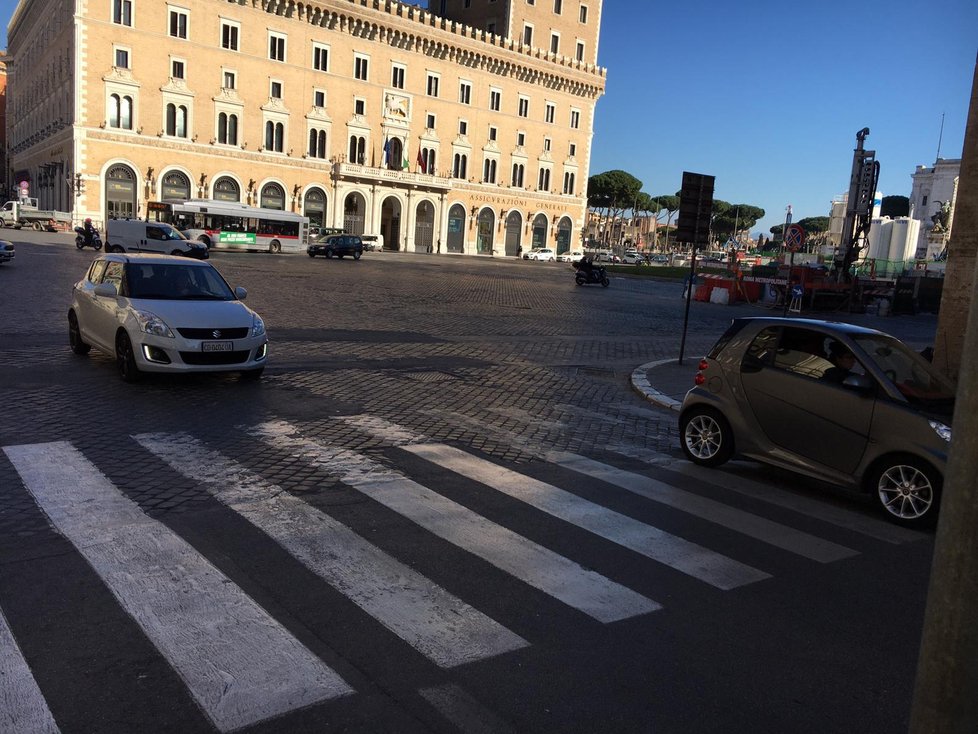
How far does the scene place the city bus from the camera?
154 ft

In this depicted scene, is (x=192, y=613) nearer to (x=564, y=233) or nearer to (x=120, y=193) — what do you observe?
(x=120, y=193)

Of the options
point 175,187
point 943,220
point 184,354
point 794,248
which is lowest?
point 184,354

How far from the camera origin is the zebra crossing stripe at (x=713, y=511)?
5.50 meters

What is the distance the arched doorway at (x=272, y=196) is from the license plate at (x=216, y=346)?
5379 centimetres

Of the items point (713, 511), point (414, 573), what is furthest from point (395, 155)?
point (414, 573)

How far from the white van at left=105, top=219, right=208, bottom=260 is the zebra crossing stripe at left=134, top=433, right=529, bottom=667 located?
34861mm

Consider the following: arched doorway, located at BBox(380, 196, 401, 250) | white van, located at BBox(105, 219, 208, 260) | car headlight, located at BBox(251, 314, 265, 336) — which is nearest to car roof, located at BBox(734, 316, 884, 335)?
car headlight, located at BBox(251, 314, 265, 336)

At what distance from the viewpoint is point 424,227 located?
238 ft

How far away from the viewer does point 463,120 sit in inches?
2815

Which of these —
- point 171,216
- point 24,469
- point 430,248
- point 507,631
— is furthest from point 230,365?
point 430,248

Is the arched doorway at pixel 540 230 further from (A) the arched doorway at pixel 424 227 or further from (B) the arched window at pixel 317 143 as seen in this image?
(B) the arched window at pixel 317 143

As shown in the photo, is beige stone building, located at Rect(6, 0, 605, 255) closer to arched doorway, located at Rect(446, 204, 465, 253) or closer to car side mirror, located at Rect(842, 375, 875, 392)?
arched doorway, located at Rect(446, 204, 465, 253)

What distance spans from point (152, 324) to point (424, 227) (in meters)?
64.4

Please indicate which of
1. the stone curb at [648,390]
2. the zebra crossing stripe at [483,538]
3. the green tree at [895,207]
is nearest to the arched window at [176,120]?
the stone curb at [648,390]
